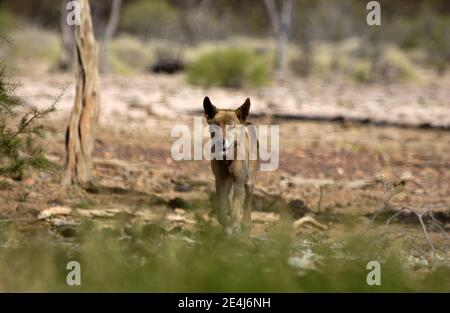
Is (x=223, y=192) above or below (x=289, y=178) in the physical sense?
below

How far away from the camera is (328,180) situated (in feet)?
33.2

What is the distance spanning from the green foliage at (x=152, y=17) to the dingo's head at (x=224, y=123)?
1466 inches

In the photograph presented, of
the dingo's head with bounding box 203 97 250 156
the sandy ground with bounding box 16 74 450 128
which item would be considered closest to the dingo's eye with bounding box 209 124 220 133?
the dingo's head with bounding box 203 97 250 156

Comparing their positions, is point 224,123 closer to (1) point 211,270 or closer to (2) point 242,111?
(2) point 242,111

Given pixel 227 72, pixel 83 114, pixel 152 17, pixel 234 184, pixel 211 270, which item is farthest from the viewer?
pixel 152 17

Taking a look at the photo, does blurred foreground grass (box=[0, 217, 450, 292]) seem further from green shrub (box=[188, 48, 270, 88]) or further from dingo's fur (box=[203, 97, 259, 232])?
green shrub (box=[188, 48, 270, 88])

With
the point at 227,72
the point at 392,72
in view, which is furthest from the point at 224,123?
the point at 392,72

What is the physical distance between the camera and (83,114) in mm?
8742

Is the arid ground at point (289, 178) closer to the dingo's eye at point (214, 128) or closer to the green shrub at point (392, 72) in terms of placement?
the dingo's eye at point (214, 128)

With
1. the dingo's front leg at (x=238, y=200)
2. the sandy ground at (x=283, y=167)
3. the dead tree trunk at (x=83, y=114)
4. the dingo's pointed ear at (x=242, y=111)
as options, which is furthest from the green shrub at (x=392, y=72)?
the dingo's pointed ear at (x=242, y=111)

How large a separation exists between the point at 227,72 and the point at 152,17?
67.7 feet

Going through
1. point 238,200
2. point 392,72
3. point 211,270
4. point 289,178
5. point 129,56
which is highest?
point 129,56

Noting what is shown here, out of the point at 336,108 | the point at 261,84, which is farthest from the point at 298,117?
the point at 261,84

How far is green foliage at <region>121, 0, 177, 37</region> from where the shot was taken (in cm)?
4419
